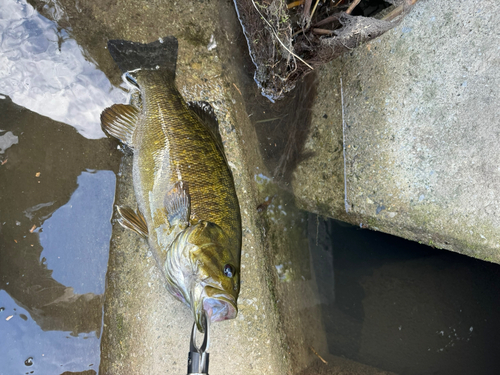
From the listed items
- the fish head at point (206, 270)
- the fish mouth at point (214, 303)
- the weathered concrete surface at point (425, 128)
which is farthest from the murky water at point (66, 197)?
the fish mouth at point (214, 303)

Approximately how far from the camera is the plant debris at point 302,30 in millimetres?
2330

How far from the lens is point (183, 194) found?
7.11 ft

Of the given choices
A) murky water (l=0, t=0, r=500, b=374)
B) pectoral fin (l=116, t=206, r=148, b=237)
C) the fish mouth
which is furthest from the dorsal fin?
the fish mouth

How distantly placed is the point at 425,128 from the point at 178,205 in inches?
97.3

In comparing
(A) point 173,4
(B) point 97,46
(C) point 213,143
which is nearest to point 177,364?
(C) point 213,143

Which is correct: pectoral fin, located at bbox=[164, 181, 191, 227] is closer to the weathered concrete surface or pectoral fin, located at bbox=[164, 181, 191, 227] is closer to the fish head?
the fish head

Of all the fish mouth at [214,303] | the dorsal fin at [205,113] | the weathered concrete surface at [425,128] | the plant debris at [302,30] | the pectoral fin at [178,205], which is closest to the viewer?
the fish mouth at [214,303]

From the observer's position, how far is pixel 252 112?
10.4 feet

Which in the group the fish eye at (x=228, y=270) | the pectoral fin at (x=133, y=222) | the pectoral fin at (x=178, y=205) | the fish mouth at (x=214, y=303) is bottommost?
the fish mouth at (x=214, y=303)

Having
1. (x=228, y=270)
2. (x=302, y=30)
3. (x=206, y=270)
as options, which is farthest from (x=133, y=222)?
(x=302, y=30)

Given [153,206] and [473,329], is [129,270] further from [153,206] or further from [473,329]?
[473,329]

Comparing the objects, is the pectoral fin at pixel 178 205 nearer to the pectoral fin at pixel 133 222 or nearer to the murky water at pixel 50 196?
the pectoral fin at pixel 133 222

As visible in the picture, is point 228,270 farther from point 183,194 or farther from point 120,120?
point 120,120

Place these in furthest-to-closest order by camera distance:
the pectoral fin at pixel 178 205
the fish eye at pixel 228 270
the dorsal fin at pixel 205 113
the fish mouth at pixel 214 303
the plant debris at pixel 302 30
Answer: the dorsal fin at pixel 205 113
the plant debris at pixel 302 30
the pectoral fin at pixel 178 205
the fish eye at pixel 228 270
the fish mouth at pixel 214 303
